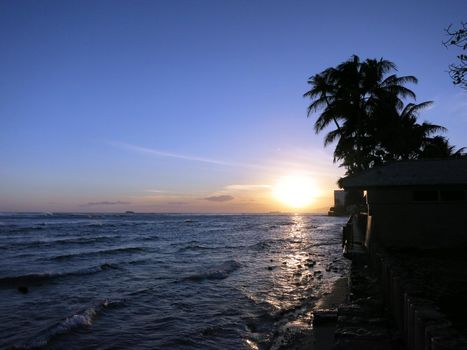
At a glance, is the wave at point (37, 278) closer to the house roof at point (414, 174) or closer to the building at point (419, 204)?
the house roof at point (414, 174)

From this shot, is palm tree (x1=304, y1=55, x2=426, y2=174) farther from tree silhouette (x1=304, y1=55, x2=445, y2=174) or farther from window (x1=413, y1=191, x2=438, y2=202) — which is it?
window (x1=413, y1=191, x2=438, y2=202)

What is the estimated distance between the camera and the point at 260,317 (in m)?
13.0

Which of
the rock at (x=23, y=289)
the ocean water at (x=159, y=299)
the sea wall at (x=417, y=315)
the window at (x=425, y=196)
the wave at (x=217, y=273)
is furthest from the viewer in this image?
the wave at (x=217, y=273)

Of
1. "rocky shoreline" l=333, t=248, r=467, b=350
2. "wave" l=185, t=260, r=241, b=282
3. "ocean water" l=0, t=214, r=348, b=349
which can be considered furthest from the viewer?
"wave" l=185, t=260, r=241, b=282

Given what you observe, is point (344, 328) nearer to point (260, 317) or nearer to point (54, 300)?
point (260, 317)

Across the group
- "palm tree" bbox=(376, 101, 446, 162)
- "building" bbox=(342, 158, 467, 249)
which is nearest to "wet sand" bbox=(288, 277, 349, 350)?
"building" bbox=(342, 158, 467, 249)

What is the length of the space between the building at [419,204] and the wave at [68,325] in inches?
403

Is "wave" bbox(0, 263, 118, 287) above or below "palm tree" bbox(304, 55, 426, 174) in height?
below

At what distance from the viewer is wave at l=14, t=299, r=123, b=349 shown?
10430mm

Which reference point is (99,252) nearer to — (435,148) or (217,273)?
(217,273)

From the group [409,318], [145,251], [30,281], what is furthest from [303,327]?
[145,251]

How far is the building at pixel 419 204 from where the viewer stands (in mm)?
15281

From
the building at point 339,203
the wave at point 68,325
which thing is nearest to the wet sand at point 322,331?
the wave at point 68,325

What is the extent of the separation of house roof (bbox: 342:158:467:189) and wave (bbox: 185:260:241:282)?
7.95m
